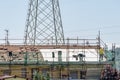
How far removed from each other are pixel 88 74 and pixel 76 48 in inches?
185

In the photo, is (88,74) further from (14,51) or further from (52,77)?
(14,51)

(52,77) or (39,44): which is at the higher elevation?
(39,44)

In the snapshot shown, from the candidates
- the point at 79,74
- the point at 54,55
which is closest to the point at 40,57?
the point at 54,55

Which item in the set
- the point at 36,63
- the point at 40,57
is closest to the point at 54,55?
the point at 40,57

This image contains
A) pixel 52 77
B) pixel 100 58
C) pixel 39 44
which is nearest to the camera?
pixel 52 77

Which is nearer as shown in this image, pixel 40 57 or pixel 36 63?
pixel 36 63

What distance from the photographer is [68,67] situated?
39.3m

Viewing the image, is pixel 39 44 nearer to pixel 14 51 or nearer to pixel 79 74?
pixel 14 51

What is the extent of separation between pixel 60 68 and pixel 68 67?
0.66 m

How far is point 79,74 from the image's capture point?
4025cm

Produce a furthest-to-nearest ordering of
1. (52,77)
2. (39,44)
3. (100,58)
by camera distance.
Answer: (39,44) → (100,58) → (52,77)

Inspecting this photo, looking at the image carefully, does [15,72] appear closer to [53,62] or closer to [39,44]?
[53,62]

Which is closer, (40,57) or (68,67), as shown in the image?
(68,67)

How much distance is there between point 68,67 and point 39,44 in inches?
304
